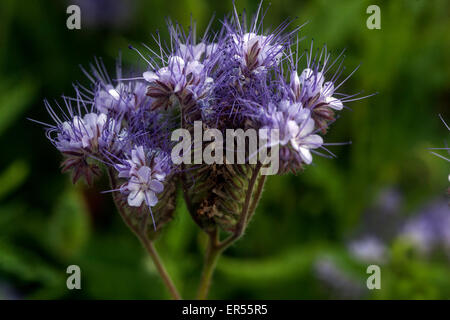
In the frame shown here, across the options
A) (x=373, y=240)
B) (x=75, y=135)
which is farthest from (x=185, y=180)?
(x=373, y=240)

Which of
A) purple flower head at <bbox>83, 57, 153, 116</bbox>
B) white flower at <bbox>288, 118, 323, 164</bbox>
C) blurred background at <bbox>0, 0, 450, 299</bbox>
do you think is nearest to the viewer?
white flower at <bbox>288, 118, 323, 164</bbox>

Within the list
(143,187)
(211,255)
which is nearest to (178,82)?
(143,187)

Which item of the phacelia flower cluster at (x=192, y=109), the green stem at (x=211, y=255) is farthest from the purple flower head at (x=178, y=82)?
the green stem at (x=211, y=255)

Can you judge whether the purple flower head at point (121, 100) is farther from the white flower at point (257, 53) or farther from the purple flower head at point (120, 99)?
the white flower at point (257, 53)

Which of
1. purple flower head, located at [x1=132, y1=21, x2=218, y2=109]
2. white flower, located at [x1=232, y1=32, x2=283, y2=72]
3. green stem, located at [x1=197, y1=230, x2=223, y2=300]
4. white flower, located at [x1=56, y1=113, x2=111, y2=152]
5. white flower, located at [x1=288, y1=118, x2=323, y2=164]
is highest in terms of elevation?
white flower, located at [x1=232, y1=32, x2=283, y2=72]

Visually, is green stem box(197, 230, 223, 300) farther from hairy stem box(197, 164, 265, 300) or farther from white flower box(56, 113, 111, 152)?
white flower box(56, 113, 111, 152)

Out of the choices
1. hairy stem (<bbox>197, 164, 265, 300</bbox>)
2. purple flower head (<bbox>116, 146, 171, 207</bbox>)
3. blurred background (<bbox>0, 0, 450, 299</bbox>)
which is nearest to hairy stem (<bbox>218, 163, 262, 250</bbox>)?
hairy stem (<bbox>197, 164, 265, 300</bbox>)

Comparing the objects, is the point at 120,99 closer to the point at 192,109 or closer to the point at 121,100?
the point at 121,100

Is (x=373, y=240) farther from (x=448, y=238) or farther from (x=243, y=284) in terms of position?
(x=243, y=284)

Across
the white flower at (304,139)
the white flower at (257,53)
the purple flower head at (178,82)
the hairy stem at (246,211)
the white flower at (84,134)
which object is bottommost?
the hairy stem at (246,211)
